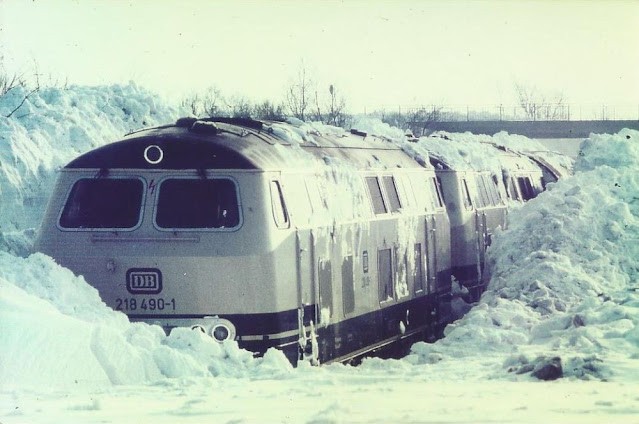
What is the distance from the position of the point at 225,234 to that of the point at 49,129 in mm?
10575

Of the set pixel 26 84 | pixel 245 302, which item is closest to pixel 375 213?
pixel 245 302

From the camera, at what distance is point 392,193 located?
51.5 feet

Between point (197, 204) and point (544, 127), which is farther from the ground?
point (544, 127)

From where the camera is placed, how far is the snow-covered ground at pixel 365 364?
30.5ft

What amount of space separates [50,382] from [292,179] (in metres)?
3.81

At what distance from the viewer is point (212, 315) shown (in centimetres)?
1198

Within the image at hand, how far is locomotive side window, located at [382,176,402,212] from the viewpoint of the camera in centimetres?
1551

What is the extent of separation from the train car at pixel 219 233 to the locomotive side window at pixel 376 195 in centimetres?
102

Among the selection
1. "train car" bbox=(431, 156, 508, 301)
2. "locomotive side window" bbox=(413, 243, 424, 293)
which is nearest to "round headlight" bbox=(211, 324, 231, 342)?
"locomotive side window" bbox=(413, 243, 424, 293)

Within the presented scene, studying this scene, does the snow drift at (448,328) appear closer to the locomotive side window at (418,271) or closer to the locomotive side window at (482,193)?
the locomotive side window at (482,193)

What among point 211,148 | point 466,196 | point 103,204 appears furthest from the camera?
point 466,196

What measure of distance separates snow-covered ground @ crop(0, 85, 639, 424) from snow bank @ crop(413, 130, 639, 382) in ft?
0.09

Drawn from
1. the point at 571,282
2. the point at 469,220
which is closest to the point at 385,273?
the point at 571,282

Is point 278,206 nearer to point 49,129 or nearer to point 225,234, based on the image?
point 225,234
